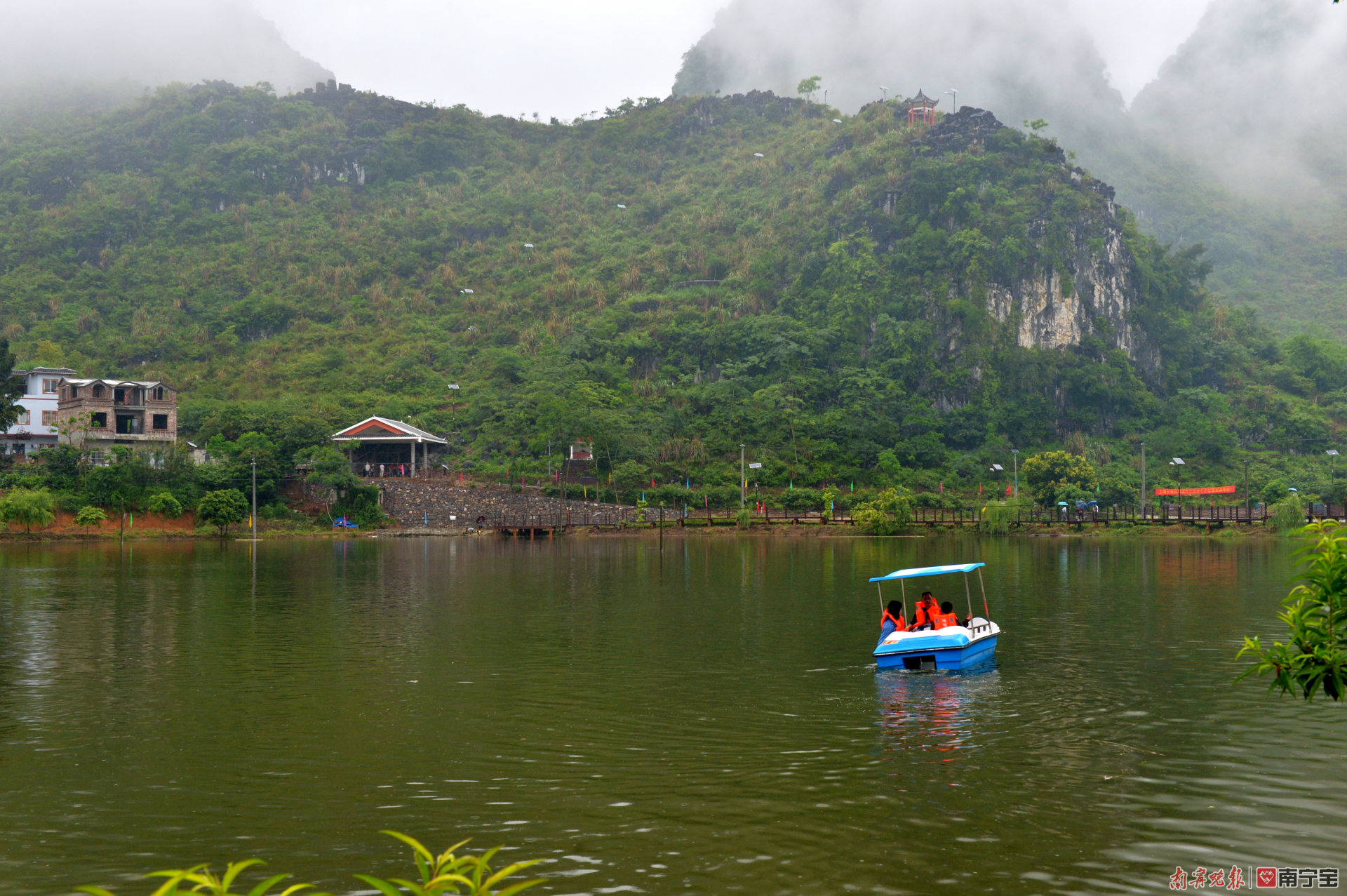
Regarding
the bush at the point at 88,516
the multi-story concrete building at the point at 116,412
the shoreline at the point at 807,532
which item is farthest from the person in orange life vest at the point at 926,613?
the multi-story concrete building at the point at 116,412

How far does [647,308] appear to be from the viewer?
13988 cm

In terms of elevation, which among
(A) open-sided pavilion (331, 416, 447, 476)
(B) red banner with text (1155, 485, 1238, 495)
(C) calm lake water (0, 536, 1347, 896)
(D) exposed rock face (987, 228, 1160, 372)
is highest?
(D) exposed rock face (987, 228, 1160, 372)

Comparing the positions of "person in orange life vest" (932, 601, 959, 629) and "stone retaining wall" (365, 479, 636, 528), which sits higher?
"stone retaining wall" (365, 479, 636, 528)

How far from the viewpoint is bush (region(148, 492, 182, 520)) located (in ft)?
240

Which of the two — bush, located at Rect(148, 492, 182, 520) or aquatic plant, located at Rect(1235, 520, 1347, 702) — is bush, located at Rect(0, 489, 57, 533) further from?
aquatic plant, located at Rect(1235, 520, 1347, 702)

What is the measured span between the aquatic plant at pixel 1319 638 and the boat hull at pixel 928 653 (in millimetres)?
14386

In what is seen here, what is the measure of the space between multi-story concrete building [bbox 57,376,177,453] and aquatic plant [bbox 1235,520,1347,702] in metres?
90.7

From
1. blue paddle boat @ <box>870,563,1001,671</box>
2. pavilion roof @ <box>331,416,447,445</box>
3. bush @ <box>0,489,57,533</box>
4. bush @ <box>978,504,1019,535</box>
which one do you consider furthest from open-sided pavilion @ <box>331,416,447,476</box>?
blue paddle boat @ <box>870,563,1001,671</box>

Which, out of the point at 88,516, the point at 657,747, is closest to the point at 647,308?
the point at 88,516

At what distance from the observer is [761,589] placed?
129 ft

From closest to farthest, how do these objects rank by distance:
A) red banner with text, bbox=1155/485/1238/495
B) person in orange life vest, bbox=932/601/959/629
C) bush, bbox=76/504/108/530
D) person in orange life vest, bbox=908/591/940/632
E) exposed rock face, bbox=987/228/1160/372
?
person in orange life vest, bbox=932/601/959/629 < person in orange life vest, bbox=908/591/940/632 < bush, bbox=76/504/108/530 < red banner with text, bbox=1155/485/1238/495 < exposed rock face, bbox=987/228/1160/372

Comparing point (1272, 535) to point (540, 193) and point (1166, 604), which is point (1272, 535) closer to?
point (1166, 604)

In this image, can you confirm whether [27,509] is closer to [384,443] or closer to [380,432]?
[380,432]

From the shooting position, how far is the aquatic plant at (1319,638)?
7480mm
